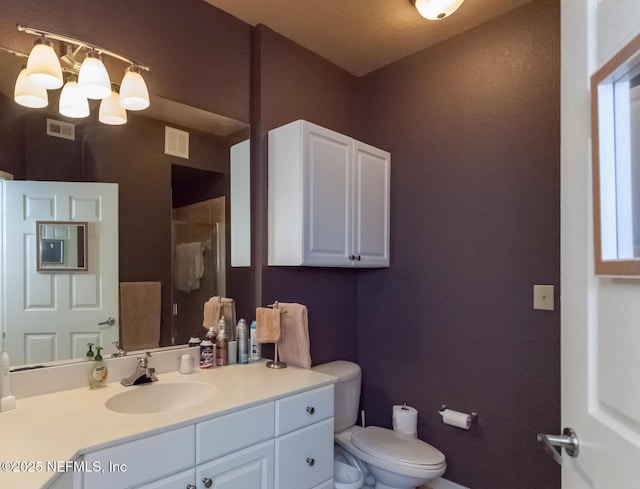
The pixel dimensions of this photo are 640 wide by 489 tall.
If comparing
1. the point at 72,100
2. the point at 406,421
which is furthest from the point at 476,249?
the point at 72,100

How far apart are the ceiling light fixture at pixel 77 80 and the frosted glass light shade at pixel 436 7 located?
1295mm

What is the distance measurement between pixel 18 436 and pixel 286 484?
91cm

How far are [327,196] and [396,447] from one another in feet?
4.35

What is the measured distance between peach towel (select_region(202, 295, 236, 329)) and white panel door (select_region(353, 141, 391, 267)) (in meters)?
0.74

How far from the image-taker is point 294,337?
6.17 ft

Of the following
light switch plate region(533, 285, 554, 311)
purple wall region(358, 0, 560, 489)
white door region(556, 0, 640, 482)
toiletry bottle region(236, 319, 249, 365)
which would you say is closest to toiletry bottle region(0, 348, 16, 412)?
toiletry bottle region(236, 319, 249, 365)

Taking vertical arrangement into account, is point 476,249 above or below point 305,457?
above

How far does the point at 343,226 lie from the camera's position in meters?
2.08

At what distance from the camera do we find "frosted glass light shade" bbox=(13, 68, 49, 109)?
1369 millimetres

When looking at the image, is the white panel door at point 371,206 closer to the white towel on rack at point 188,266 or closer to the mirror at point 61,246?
the white towel on rack at point 188,266

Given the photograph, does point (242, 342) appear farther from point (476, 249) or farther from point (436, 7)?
point (436, 7)

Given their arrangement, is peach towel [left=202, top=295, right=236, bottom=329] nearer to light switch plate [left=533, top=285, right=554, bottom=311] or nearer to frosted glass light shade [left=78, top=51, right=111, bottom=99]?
frosted glass light shade [left=78, top=51, right=111, bottom=99]

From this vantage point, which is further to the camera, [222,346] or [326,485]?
[222,346]

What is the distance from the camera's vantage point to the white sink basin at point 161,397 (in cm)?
144
